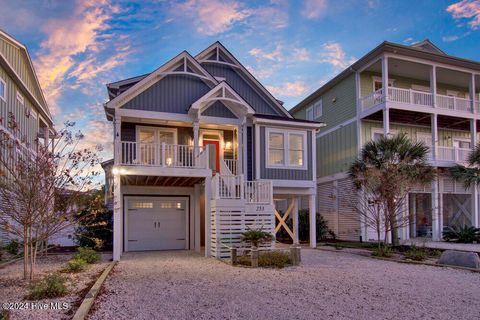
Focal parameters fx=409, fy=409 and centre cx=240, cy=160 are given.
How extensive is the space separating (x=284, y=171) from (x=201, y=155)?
4607 millimetres

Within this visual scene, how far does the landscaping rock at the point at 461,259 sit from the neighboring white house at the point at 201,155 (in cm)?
571

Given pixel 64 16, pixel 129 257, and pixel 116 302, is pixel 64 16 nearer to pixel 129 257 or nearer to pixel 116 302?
pixel 129 257

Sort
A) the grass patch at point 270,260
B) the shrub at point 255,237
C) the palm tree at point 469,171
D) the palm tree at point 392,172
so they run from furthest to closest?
the palm tree at point 469,171, the palm tree at point 392,172, the shrub at point 255,237, the grass patch at point 270,260

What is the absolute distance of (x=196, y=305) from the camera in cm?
710

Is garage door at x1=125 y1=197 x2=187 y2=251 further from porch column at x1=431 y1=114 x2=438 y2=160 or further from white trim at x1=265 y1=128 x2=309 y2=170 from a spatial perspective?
porch column at x1=431 y1=114 x2=438 y2=160

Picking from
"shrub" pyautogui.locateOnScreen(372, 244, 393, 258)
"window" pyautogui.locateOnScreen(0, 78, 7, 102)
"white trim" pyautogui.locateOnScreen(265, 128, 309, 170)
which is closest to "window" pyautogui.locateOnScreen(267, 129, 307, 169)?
"white trim" pyautogui.locateOnScreen(265, 128, 309, 170)

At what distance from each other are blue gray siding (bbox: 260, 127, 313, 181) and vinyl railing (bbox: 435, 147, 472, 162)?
25.9 feet

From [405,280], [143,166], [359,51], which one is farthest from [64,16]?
[359,51]

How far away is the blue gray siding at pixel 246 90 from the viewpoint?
63.9 ft

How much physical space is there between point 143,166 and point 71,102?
20.9 feet

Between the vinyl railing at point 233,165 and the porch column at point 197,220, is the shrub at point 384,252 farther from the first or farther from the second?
the porch column at point 197,220

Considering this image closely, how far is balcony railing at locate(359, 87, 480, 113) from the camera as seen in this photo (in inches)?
842

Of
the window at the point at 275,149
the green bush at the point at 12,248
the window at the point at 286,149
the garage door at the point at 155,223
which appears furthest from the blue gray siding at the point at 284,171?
the green bush at the point at 12,248

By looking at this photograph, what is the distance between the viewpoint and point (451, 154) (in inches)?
879
